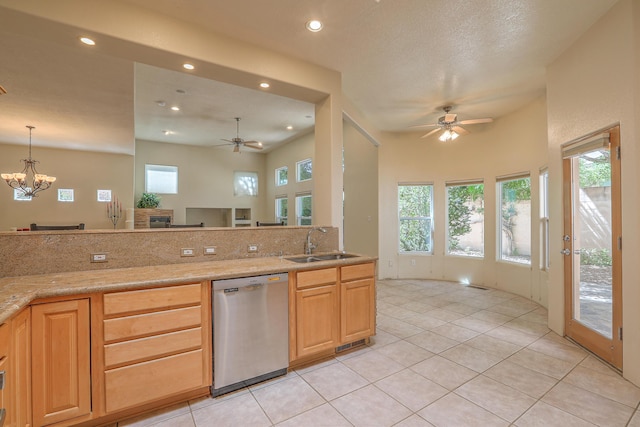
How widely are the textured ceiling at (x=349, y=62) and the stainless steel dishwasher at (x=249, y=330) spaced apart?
229 cm

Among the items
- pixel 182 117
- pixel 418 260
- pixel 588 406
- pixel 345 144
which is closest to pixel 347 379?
pixel 588 406

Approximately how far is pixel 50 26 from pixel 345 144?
5195 millimetres

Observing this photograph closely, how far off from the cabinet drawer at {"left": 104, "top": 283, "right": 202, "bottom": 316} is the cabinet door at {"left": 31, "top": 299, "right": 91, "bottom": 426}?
14cm

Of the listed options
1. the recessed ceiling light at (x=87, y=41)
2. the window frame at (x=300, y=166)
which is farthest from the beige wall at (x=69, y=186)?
the recessed ceiling light at (x=87, y=41)

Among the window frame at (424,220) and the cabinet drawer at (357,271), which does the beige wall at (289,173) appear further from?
the cabinet drawer at (357,271)

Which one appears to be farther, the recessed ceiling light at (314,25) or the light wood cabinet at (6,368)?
the recessed ceiling light at (314,25)

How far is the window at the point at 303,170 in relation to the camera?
7462mm

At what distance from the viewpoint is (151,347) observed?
189 cm

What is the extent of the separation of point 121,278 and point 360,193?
4.94 metres

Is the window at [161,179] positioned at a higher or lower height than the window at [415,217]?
higher

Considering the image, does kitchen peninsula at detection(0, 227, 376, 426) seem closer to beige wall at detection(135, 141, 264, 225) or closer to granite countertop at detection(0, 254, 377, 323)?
granite countertop at detection(0, 254, 377, 323)

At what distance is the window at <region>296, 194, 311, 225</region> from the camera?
756 cm

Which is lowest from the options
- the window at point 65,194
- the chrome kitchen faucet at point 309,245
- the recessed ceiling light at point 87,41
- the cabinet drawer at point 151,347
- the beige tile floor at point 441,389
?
the beige tile floor at point 441,389

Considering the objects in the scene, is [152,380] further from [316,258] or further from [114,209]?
[114,209]
